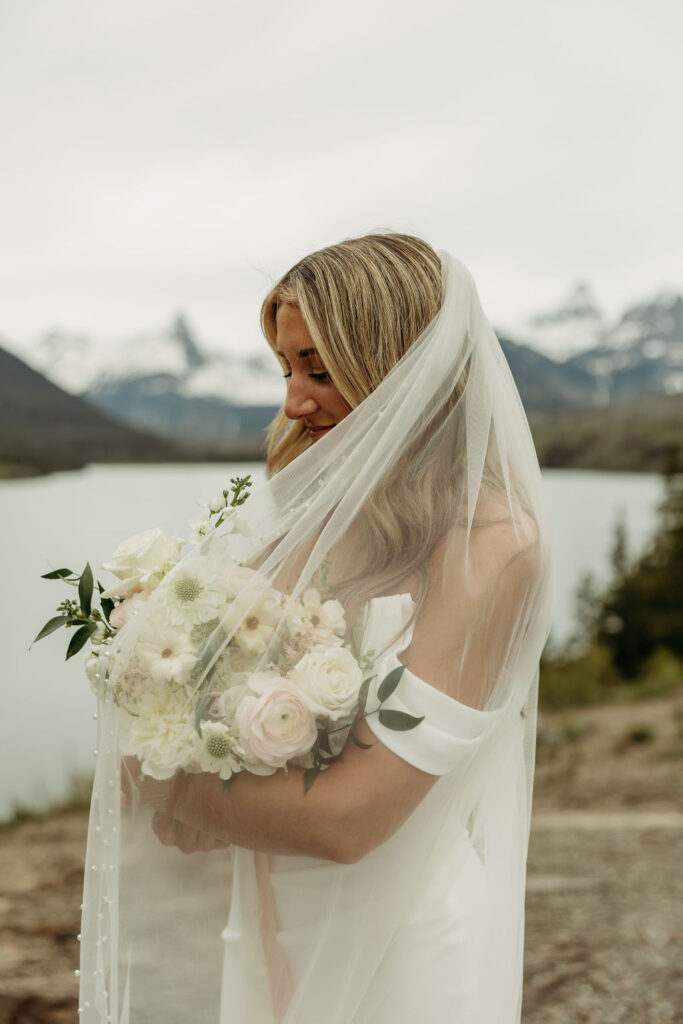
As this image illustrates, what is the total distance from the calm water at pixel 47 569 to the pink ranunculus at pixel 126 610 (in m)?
5.06

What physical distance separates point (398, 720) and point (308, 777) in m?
0.14

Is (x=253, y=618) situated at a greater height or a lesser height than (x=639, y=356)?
lesser

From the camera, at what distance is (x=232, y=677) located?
123 centimetres

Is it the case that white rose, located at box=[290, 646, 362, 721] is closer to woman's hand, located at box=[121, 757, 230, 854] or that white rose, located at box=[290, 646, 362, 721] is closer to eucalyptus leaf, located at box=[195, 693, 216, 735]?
eucalyptus leaf, located at box=[195, 693, 216, 735]

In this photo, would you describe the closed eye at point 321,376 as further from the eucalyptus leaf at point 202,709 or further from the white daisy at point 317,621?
the eucalyptus leaf at point 202,709

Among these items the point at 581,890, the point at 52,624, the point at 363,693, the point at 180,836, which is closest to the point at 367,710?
the point at 363,693

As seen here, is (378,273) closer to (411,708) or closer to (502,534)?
(502,534)

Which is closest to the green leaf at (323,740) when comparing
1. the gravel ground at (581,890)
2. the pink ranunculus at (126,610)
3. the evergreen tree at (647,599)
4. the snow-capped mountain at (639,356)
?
the pink ranunculus at (126,610)

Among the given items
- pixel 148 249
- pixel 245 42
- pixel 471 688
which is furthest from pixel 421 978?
pixel 148 249

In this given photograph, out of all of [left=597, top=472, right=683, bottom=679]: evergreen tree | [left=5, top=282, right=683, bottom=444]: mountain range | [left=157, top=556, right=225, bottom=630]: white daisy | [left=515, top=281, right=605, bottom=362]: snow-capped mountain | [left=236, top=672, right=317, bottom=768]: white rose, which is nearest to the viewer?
[left=236, top=672, right=317, bottom=768]: white rose

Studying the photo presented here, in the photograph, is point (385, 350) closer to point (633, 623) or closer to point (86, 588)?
point (86, 588)

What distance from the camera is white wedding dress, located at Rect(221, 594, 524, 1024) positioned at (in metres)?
1.28

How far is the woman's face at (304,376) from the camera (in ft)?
4.92

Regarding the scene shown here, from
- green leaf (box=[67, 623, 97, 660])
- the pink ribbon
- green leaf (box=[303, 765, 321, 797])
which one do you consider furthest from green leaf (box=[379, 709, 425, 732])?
green leaf (box=[67, 623, 97, 660])
